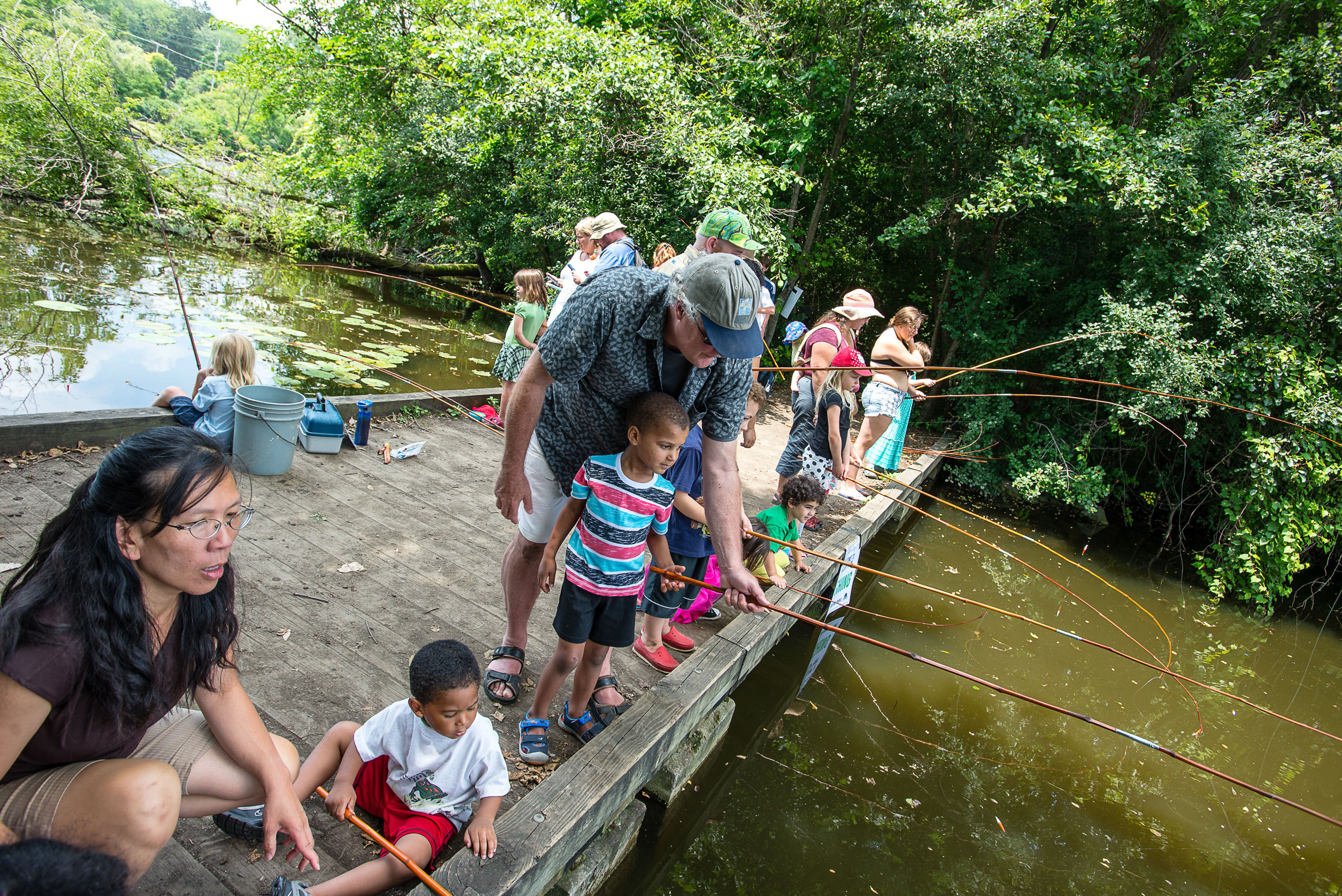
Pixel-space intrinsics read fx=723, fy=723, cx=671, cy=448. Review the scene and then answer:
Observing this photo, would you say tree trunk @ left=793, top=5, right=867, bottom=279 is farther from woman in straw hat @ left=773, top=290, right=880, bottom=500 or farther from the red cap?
the red cap

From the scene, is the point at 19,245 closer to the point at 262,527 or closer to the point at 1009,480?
the point at 262,527

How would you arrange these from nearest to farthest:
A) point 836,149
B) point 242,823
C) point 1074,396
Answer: point 242,823 → point 1074,396 → point 836,149

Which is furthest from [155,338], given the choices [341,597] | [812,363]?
[812,363]

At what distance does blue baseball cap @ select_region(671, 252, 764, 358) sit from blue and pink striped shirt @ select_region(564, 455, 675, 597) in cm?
59

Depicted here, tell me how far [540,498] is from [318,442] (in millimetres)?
2507

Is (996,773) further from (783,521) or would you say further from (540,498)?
(540,498)

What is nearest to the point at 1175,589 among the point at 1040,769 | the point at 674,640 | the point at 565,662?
the point at 1040,769

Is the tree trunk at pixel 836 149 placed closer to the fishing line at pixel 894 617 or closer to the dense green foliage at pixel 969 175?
the dense green foliage at pixel 969 175

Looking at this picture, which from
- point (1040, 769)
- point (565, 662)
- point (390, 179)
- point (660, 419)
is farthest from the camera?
point (390, 179)

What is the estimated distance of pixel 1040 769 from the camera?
160 inches

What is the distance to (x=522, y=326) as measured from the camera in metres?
5.52

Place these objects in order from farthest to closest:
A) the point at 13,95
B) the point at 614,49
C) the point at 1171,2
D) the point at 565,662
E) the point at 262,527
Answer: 1. the point at 13,95
2. the point at 614,49
3. the point at 1171,2
4. the point at 262,527
5. the point at 565,662

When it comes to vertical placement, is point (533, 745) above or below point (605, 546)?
below

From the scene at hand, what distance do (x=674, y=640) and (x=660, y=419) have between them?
1582mm
